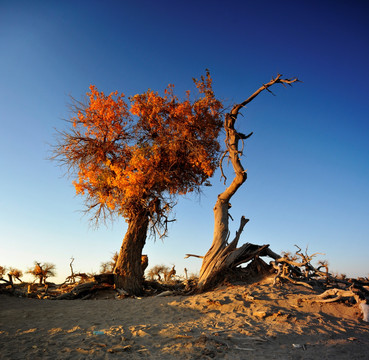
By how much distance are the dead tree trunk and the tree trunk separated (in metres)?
4.15

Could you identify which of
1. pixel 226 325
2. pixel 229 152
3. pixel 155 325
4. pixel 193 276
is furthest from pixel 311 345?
pixel 193 276

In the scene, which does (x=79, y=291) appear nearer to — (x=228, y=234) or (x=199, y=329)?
(x=228, y=234)

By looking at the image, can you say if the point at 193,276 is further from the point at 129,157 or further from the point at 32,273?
the point at 32,273

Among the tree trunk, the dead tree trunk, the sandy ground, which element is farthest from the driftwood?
the dead tree trunk

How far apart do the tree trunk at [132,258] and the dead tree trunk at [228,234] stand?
13.6 ft

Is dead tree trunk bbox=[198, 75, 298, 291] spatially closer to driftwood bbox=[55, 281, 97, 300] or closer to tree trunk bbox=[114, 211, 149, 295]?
tree trunk bbox=[114, 211, 149, 295]

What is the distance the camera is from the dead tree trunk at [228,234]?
35.3ft

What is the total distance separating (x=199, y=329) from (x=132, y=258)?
26.9 feet

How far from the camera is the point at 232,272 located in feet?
35.2

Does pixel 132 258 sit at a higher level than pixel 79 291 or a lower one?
higher

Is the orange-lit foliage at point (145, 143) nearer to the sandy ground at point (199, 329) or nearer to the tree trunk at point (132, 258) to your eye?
the tree trunk at point (132, 258)

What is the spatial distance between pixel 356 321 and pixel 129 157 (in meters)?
11.3

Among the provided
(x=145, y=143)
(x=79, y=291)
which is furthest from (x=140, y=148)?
(x=79, y=291)

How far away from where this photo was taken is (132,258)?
13.8m
